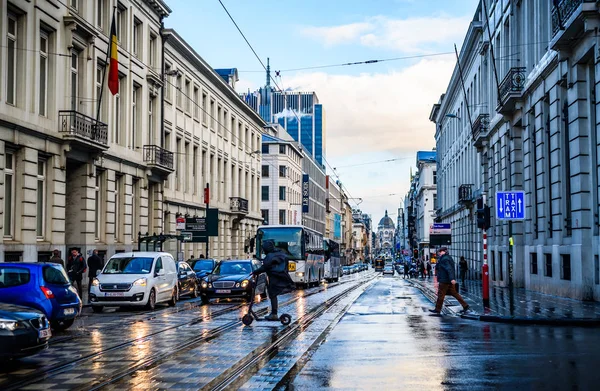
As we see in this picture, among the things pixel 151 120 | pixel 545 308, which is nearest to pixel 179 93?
pixel 151 120

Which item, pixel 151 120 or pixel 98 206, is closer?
pixel 98 206

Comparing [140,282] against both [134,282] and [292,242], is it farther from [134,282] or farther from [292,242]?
[292,242]

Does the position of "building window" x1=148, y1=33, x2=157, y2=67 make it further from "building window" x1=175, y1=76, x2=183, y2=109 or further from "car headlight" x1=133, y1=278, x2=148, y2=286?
"car headlight" x1=133, y1=278, x2=148, y2=286

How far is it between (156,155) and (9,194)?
15054 millimetres

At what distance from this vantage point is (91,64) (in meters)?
34.8

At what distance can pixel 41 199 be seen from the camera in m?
30.5

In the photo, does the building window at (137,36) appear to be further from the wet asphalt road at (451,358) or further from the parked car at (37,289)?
the wet asphalt road at (451,358)

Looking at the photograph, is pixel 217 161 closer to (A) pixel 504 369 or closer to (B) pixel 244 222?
(B) pixel 244 222

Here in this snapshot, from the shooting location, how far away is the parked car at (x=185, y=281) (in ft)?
93.8

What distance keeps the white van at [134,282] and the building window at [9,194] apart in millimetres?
5463

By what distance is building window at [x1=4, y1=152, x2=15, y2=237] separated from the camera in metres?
27.8

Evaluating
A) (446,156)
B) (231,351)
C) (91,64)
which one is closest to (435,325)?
(231,351)

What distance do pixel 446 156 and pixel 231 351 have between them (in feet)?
226

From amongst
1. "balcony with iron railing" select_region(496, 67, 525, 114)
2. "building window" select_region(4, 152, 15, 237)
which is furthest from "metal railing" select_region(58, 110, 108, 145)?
"balcony with iron railing" select_region(496, 67, 525, 114)
